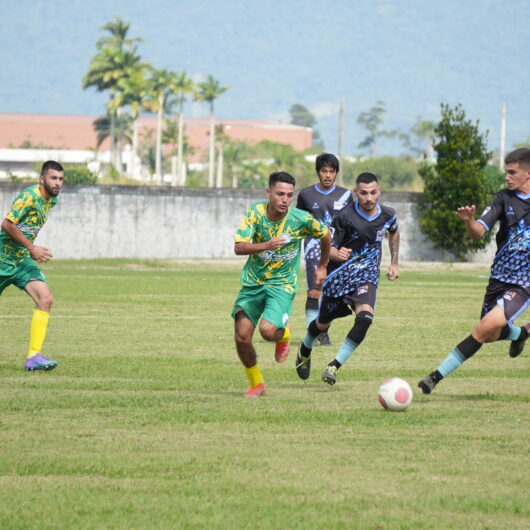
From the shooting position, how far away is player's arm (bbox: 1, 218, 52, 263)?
11.7 metres

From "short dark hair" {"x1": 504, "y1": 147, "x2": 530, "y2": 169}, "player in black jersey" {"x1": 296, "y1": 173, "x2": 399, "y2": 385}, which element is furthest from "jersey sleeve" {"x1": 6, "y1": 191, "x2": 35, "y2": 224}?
"short dark hair" {"x1": 504, "y1": 147, "x2": 530, "y2": 169}

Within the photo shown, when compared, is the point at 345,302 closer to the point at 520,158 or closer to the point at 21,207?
the point at 520,158

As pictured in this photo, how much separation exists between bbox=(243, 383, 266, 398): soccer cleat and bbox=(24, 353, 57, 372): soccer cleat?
266 centimetres

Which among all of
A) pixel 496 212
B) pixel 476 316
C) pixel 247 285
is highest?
pixel 496 212

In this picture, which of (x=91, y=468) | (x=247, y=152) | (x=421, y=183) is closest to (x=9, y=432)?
(x=91, y=468)

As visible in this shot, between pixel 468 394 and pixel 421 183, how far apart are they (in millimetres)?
40338

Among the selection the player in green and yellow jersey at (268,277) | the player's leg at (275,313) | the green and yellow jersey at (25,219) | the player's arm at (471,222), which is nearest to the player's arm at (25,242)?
the green and yellow jersey at (25,219)

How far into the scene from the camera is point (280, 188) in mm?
9750

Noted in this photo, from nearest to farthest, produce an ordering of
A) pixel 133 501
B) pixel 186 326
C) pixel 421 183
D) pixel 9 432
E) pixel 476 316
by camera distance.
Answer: pixel 133 501
pixel 9 432
pixel 186 326
pixel 476 316
pixel 421 183

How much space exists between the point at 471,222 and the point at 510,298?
967 millimetres

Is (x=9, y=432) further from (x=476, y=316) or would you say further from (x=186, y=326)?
(x=476, y=316)

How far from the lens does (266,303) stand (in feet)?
33.4

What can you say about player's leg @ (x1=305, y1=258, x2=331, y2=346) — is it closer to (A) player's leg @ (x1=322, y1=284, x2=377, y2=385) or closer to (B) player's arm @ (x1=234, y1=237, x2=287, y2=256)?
(A) player's leg @ (x1=322, y1=284, x2=377, y2=385)

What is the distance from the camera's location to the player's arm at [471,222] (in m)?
9.23
